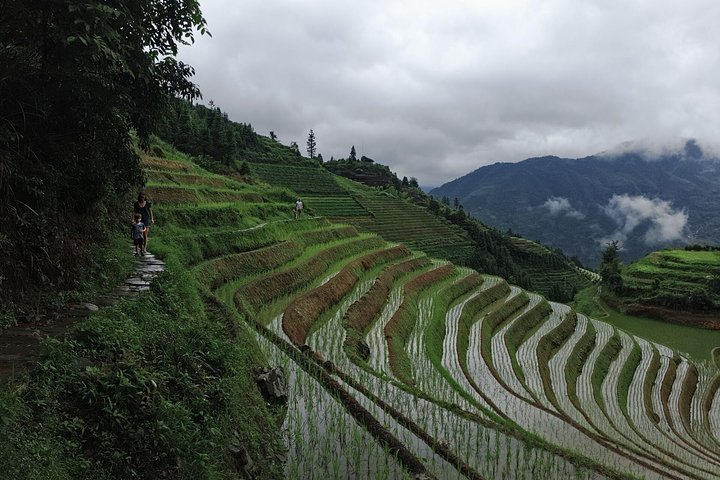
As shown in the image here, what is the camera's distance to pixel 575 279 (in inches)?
2685

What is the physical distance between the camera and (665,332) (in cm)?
3425

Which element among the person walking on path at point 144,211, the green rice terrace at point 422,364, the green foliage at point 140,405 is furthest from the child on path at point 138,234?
the green foliage at point 140,405

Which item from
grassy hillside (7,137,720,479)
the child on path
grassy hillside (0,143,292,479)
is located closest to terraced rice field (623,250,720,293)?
grassy hillside (7,137,720,479)

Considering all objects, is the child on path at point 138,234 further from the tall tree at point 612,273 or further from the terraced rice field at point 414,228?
the tall tree at point 612,273

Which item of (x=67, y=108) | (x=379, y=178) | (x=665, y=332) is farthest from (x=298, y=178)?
(x=67, y=108)

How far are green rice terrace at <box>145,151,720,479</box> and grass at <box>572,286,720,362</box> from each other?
4.22 metres

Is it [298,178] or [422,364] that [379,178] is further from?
[422,364]

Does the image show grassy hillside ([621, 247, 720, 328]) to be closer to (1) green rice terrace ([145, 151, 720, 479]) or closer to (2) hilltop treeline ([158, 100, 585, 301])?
(2) hilltop treeline ([158, 100, 585, 301])

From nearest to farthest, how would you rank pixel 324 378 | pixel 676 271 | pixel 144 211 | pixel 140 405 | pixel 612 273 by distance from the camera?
1. pixel 140 405
2. pixel 324 378
3. pixel 144 211
4. pixel 676 271
5. pixel 612 273

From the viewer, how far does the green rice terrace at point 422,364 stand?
7246 millimetres

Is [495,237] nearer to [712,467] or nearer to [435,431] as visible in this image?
[712,467]

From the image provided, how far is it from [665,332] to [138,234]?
37.2 meters

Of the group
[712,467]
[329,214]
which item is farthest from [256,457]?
[329,214]

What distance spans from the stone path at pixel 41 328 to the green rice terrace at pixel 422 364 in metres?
3.15
